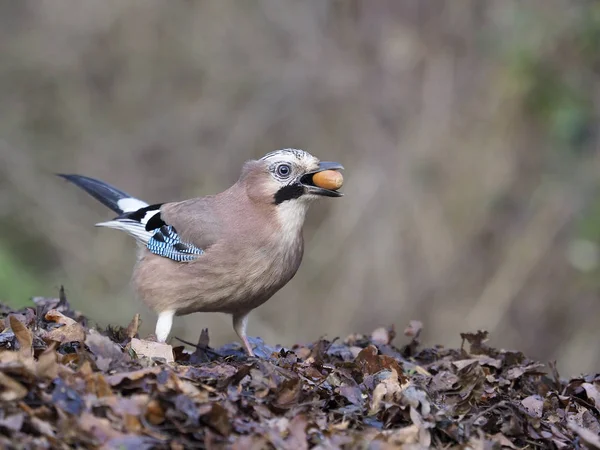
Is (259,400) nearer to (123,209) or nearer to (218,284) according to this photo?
(218,284)

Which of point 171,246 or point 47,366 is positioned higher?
point 171,246

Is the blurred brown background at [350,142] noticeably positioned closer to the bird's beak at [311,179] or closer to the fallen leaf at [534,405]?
the bird's beak at [311,179]

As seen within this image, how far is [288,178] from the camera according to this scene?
5.78m

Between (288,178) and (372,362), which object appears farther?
(288,178)

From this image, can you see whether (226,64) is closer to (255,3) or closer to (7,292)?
(255,3)

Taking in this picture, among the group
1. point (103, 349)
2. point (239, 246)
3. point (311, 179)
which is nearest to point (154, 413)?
point (103, 349)

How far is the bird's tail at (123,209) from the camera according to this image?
648cm

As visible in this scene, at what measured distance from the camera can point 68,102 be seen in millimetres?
13461

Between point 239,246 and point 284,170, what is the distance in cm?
57

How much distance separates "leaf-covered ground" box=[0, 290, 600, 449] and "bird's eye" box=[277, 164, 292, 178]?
3.75 ft

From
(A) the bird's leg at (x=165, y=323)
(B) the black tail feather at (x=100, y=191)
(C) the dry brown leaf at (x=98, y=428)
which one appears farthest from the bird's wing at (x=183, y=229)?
(C) the dry brown leaf at (x=98, y=428)

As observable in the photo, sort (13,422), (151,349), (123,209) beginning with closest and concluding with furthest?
(13,422)
(151,349)
(123,209)

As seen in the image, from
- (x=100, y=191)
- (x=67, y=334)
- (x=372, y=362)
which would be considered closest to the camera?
(x=67, y=334)

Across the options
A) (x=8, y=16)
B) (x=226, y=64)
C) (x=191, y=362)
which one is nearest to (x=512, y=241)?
(x=226, y=64)
